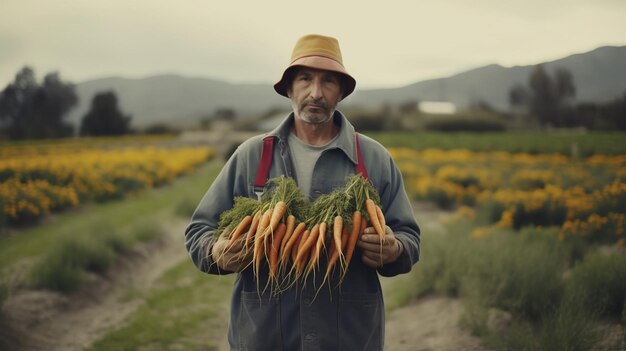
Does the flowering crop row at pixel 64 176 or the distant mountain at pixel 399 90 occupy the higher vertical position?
the distant mountain at pixel 399 90

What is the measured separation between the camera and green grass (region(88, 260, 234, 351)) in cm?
520

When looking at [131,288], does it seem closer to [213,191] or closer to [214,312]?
[214,312]

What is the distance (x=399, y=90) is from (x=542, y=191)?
23494mm

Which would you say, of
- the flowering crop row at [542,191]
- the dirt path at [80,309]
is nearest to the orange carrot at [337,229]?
the dirt path at [80,309]

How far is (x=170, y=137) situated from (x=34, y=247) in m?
30.9

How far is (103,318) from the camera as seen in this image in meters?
5.79

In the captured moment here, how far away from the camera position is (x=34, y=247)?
24.4 feet

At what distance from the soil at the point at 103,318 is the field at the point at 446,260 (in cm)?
3

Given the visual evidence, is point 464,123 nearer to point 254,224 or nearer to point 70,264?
point 70,264

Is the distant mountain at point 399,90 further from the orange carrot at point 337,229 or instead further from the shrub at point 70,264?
the shrub at point 70,264

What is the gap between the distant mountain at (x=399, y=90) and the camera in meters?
6.29

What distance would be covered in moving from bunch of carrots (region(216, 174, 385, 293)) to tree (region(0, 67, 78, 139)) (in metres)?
5.81

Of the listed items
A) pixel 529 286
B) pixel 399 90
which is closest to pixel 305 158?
pixel 529 286

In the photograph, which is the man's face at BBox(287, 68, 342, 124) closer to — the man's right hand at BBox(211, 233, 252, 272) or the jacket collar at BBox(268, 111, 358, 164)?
the jacket collar at BBox(268, 111, 358, 164)
